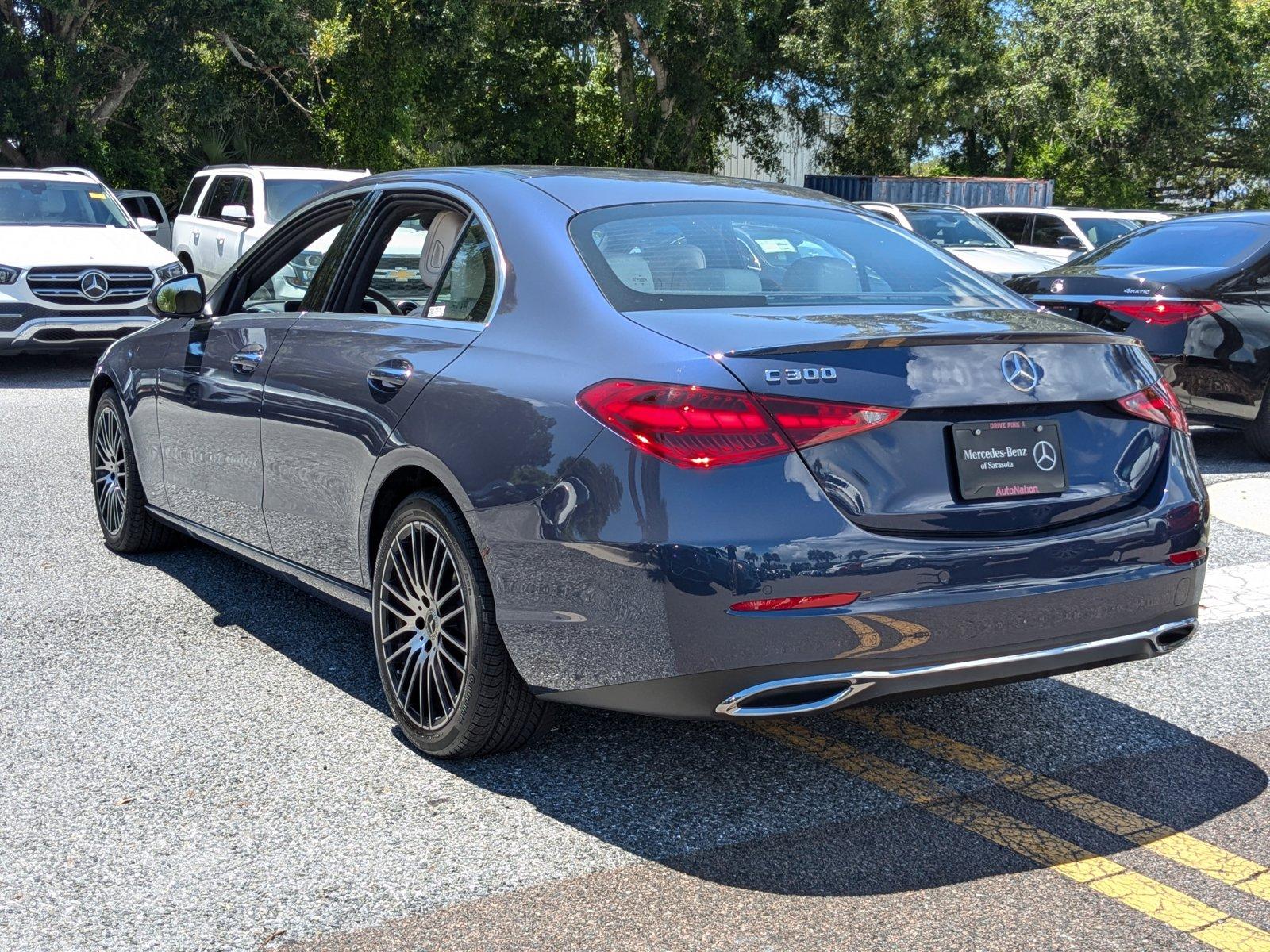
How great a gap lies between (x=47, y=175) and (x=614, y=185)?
12089 mm

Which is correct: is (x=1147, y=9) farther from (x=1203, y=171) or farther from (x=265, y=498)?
(x=265, y=498)

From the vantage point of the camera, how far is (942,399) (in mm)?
3527

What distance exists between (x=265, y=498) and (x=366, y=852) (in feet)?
5.85

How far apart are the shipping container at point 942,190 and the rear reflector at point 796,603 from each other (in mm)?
31590

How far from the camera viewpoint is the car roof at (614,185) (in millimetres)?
4387

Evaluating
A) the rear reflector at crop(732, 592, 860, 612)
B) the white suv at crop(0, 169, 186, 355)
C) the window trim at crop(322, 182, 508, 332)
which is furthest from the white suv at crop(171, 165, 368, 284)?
the rear reflector at crop(732, 592, 860, 612)

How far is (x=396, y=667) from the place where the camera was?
4.36 metres

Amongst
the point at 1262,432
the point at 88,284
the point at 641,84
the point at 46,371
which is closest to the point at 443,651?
the point at 1262,432

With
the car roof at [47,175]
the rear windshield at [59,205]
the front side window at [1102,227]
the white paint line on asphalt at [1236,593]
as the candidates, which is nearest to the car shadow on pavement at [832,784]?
the white paint line on asphalt at [1236,593]

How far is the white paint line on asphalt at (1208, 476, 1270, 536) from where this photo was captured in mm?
7785

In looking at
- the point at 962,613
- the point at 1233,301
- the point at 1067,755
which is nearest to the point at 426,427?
the point at 962,613

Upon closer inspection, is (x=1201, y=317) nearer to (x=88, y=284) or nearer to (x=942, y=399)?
(x=942, y=399)

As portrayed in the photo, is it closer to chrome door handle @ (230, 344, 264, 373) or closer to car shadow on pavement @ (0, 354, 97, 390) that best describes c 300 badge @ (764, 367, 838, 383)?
chrome door handle @ (230, 344, 264, 373)

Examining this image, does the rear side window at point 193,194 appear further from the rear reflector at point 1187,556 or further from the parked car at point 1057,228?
the rear reflector at point 1187,556
